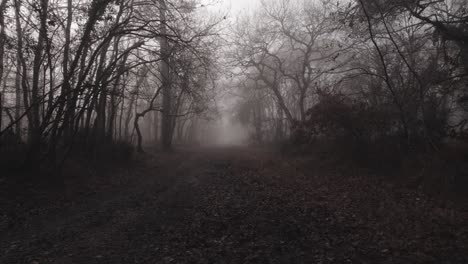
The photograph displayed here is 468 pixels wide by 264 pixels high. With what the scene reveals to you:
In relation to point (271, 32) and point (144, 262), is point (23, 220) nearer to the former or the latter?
point (144, 262)

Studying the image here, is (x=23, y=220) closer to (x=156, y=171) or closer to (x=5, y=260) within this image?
(x=5, y=260)

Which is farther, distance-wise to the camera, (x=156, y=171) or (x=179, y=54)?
(x=156, y=171)

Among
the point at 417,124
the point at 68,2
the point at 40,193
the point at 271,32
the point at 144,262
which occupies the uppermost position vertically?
the point at 271,32

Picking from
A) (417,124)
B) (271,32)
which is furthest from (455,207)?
(271,32)

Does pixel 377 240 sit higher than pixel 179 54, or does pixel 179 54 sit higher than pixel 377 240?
pixel 179 54

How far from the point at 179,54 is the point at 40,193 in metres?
6.54

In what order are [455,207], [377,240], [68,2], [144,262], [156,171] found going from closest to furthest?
1. [144,262]
2. [377,240]
3. [455,207]
4. [68,2]
5. [156,171]

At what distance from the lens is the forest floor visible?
472cm

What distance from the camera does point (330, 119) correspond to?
1155cm

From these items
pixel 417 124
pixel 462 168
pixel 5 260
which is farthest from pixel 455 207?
pixel 5 260

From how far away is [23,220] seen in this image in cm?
651

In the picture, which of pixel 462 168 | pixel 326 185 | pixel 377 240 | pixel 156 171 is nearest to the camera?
pixel 377 240

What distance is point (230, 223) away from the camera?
20.5 feet

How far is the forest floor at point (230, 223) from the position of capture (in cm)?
472
